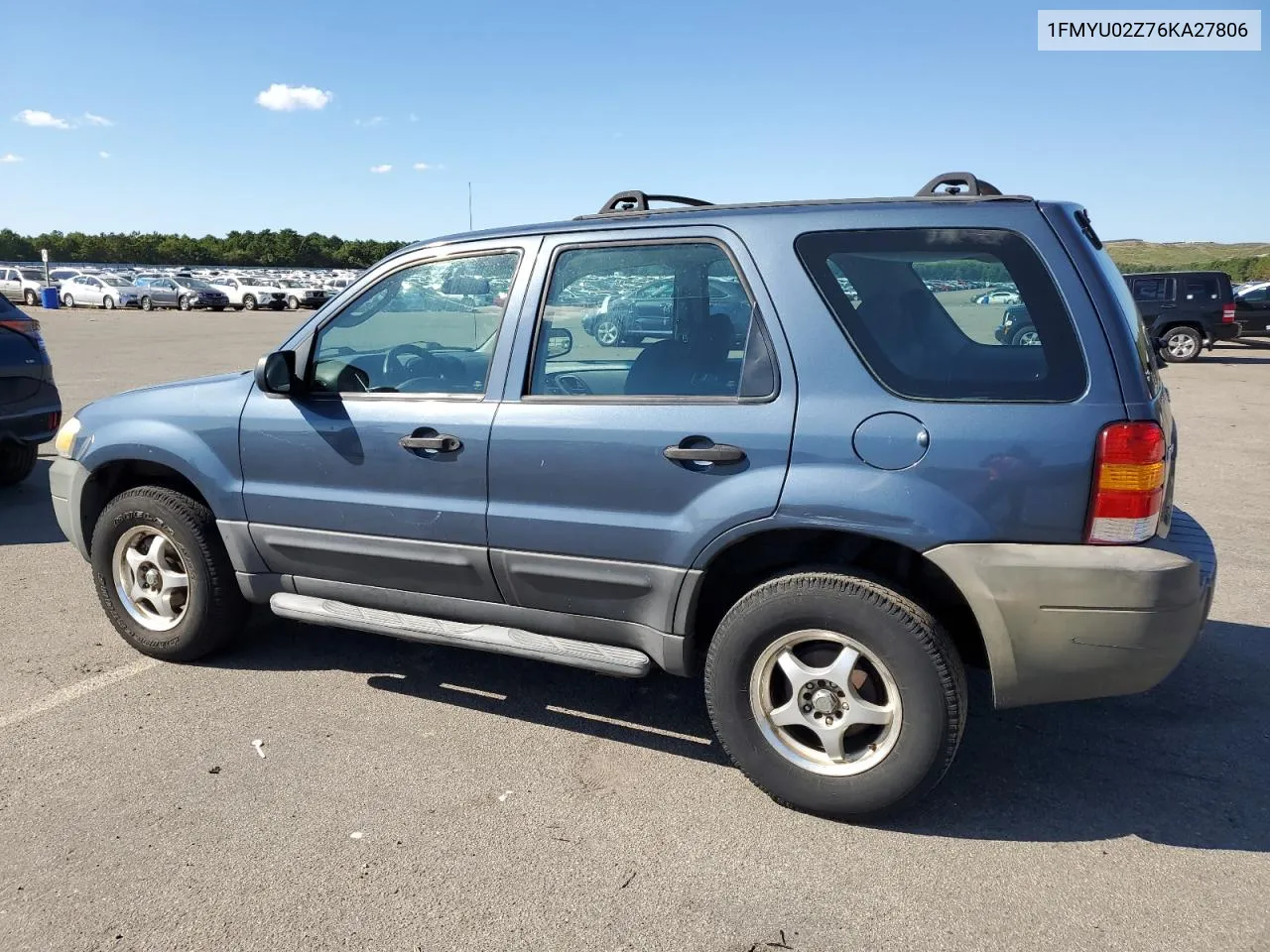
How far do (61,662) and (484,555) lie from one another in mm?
2191

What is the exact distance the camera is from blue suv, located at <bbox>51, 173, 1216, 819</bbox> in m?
2.74

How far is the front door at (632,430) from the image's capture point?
3.04 metres

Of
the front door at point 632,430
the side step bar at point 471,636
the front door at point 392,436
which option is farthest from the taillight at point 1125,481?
the front door at point 392,436

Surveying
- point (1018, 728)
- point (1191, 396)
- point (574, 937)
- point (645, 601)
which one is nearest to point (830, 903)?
point (574, 937)

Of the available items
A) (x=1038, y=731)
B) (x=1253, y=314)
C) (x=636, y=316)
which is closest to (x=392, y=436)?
(x=636, y=316)

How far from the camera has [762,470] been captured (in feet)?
9.77

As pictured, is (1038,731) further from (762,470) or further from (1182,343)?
(1182,343)

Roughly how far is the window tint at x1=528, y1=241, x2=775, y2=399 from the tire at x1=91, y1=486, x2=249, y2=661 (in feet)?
5.69

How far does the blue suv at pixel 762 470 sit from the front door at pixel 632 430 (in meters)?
0.01

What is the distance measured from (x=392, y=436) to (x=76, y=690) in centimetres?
179

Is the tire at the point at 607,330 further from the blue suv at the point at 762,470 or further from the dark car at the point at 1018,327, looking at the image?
the dark car at the point at 1018,327

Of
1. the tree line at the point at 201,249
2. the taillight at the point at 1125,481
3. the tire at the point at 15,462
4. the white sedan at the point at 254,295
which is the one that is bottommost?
the tire at the point at 15,462

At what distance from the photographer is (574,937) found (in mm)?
2484

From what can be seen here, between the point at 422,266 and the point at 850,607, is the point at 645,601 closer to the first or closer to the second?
the point at 850,607
